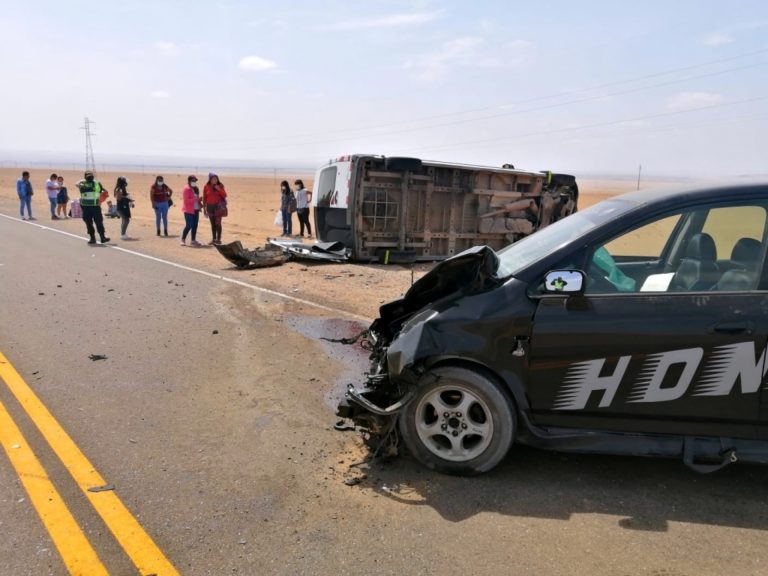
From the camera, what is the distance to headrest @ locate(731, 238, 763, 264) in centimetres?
346

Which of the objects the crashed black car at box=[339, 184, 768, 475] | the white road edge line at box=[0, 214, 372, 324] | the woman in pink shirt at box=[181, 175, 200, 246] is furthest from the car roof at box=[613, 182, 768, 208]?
the woman in pink shirt at box=[181, 175, 200, 246]

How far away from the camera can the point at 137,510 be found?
10.7 feet

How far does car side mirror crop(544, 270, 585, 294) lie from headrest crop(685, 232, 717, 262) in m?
0.92

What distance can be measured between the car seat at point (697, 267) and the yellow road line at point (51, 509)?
11.0 ft

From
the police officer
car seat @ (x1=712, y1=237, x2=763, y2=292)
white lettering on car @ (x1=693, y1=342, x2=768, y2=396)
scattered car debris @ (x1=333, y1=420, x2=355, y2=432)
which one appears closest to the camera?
white lettering on car @ (x1=693, y1=342, x2=768, y2=396)

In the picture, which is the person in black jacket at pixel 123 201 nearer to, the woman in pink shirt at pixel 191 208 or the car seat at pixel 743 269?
the woman in pink shirt at pixel 191 208

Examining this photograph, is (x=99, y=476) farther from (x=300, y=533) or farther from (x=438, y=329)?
(x=438, y=329)

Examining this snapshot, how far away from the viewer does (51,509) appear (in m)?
3.24

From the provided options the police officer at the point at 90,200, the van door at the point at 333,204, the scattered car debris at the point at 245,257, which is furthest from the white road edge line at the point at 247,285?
the van door at the point at 333,204

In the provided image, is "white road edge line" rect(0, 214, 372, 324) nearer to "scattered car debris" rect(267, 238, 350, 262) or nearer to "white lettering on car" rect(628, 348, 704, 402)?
"scattered car debris" rect(267, 238, 350, 262)

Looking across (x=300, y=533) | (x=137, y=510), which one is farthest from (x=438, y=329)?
(x=137, y=510)

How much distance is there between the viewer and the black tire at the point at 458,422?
3516 mm

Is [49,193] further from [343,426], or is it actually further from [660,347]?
[660,347]

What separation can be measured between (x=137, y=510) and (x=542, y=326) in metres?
2.43
